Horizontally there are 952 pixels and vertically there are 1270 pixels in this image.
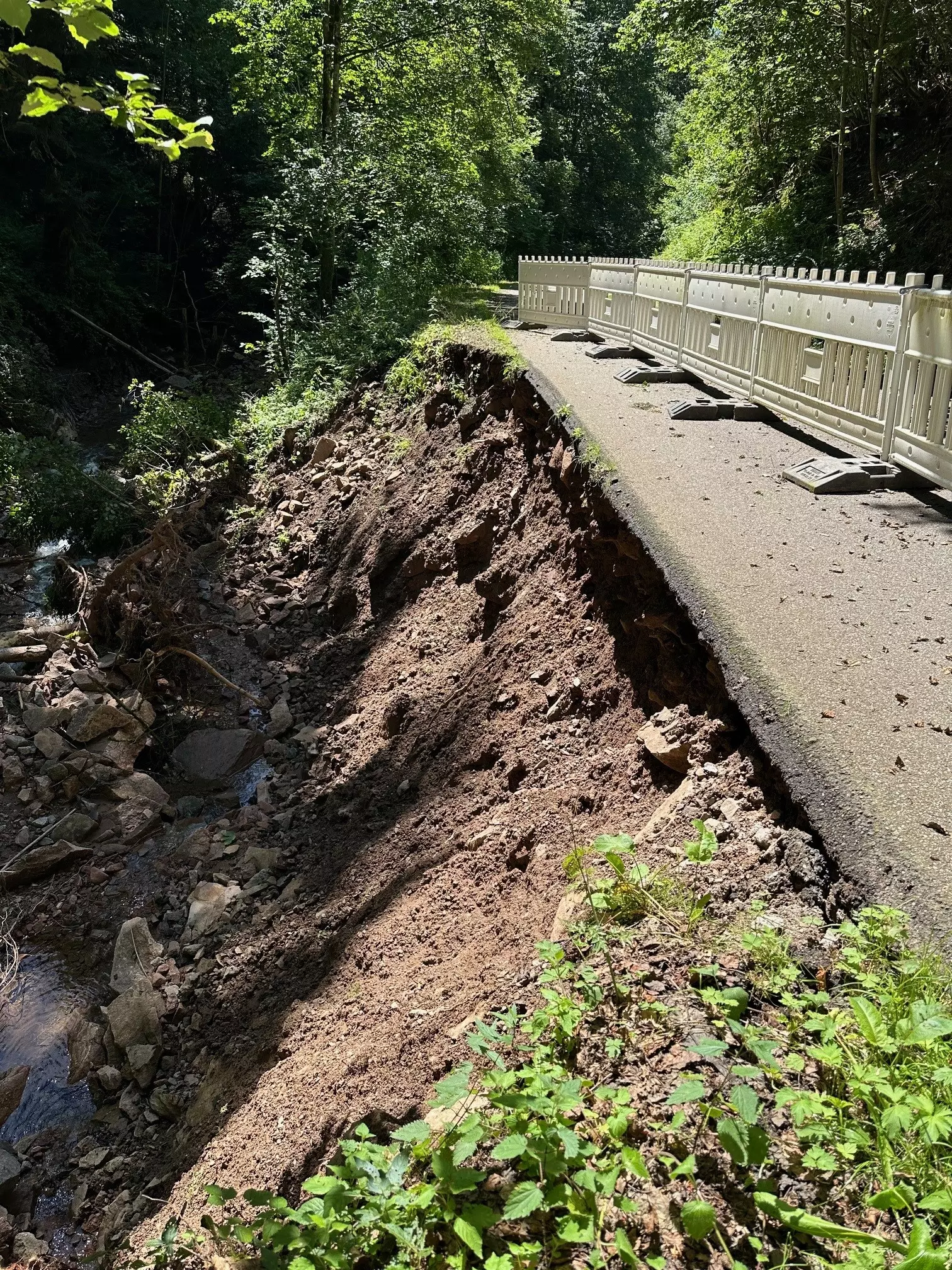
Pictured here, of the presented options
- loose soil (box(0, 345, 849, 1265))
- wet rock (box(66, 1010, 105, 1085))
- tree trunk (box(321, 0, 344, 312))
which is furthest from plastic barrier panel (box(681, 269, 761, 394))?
tree trunk (box(321, 0, 344, 312))

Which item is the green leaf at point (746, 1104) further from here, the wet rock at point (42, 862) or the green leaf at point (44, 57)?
the wet rock at point (42, 862)

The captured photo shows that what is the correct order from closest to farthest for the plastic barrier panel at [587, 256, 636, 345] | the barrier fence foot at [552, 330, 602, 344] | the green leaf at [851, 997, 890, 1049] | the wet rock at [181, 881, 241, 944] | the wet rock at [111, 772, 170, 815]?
the green leaf at [851, 997, 890, 1049], the wet rock at [181, 881, 241, 944], the wet rock at [111, 772, 170, 815], the plastic barrier panel at [587, 256, 636, 345], the barrier fence foot at [552, 330, 602, 344]

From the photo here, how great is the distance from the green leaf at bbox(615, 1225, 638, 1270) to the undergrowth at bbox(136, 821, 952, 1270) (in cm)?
1

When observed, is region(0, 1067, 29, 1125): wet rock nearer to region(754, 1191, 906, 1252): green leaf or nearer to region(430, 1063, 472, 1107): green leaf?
region(430, 1063, 472, 1107): green leaf

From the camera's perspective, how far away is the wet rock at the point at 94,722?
8320mm

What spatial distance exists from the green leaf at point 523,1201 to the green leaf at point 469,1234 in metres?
0.07

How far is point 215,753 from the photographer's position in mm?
8672

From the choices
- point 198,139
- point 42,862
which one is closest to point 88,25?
point 198,139

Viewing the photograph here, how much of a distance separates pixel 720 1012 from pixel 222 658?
8408 millimetres

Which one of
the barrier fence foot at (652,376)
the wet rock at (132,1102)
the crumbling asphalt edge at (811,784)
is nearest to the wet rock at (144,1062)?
the wet rock at (132,1102)

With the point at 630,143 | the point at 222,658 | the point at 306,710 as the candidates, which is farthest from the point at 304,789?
the point at 630,143

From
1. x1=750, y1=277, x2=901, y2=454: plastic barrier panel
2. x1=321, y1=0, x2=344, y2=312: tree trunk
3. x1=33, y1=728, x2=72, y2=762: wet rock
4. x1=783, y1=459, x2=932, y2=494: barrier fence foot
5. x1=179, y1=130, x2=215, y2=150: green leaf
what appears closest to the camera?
x1=179, y1=130, x2=215, y2=150: green leaf

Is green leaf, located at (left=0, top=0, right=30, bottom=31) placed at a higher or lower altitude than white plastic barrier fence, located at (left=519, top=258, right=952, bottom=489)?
higher

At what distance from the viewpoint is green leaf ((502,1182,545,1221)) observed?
2.01m
